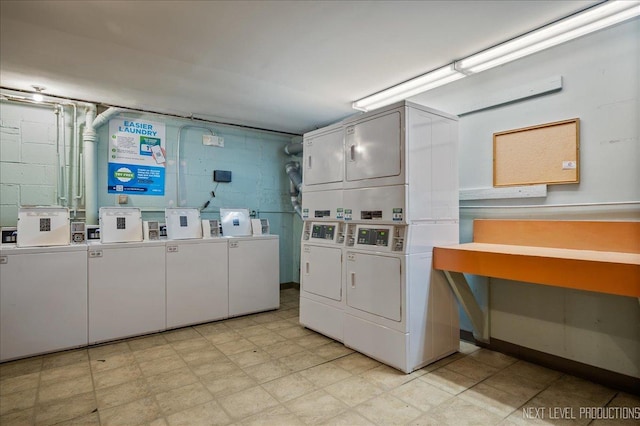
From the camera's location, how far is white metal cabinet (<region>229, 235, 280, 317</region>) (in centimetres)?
427

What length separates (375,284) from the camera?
9.64 feet

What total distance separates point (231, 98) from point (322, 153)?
1366 mm

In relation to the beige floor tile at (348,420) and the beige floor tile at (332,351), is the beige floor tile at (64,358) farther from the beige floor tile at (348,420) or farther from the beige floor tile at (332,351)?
the beige floor tile at (348,420)

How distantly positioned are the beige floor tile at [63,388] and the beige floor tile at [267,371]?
122cm

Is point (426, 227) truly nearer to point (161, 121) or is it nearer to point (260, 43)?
point (260, 43)

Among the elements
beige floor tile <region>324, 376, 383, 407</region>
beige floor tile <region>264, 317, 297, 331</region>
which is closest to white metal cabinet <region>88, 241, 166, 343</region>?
beige floor tile <region>264, 317, 297, 331</region>

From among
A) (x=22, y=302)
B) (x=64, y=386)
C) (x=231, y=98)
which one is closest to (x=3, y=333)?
(x=22, y=302)

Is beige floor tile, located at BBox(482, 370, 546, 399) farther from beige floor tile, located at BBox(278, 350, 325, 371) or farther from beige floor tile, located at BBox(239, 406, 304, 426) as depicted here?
beige floor tile, located at BBox(239, 406, 304, 426)

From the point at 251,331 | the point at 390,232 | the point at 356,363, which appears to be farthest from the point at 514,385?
the point at 251,331

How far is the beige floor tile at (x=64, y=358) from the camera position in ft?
9.70

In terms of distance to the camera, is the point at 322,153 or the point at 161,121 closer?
the point at 322,153

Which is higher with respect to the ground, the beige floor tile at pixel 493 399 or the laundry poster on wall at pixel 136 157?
the laundry poster on wall at pixel 136 157

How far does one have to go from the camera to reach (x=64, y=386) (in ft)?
8.41

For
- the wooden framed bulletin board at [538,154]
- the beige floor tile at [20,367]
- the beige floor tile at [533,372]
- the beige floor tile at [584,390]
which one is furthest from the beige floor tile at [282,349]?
the wooden framed bulletin board at [538,154]
